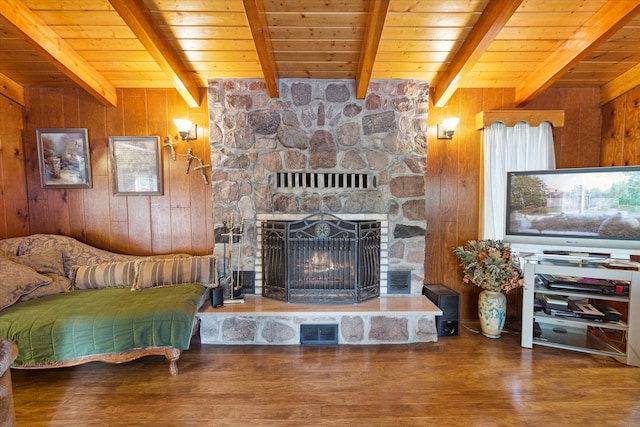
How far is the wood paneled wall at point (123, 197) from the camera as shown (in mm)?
3080

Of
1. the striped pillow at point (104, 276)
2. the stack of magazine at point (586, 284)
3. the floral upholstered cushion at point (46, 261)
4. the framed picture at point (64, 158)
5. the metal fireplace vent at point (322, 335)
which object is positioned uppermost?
the framed picture at point (64, 158)

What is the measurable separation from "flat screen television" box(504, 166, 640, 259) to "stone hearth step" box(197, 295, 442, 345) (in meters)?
1.09

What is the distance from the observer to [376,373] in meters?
2.23

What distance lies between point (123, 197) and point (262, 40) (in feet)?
6.93

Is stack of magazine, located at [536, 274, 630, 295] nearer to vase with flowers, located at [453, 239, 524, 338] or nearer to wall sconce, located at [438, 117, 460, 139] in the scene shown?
vase with flowers, located at [453, 239, 524, 338]

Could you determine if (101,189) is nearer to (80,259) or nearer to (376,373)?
(80,259)

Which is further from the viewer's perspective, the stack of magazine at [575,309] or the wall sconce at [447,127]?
the wall sconce at [447,127]

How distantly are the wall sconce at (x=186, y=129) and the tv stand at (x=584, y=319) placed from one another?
3209mm

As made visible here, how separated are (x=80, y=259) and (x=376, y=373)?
9.01ft

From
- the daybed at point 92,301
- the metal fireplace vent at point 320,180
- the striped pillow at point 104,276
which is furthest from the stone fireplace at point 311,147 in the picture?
the striped pillow at point 104,276

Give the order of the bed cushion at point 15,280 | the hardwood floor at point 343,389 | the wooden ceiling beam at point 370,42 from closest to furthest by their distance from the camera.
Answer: the hardwood floor at point 343,389, the wooden ceiling beam at point 370,42, the bed cushion at point 15,280

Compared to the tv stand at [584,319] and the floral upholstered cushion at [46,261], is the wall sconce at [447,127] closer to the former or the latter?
the tv stand at [584,319]

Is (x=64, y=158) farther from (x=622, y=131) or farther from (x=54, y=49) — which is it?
(x=622, y=131)

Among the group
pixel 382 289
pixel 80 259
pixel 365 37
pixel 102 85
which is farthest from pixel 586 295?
pixel 102 85
